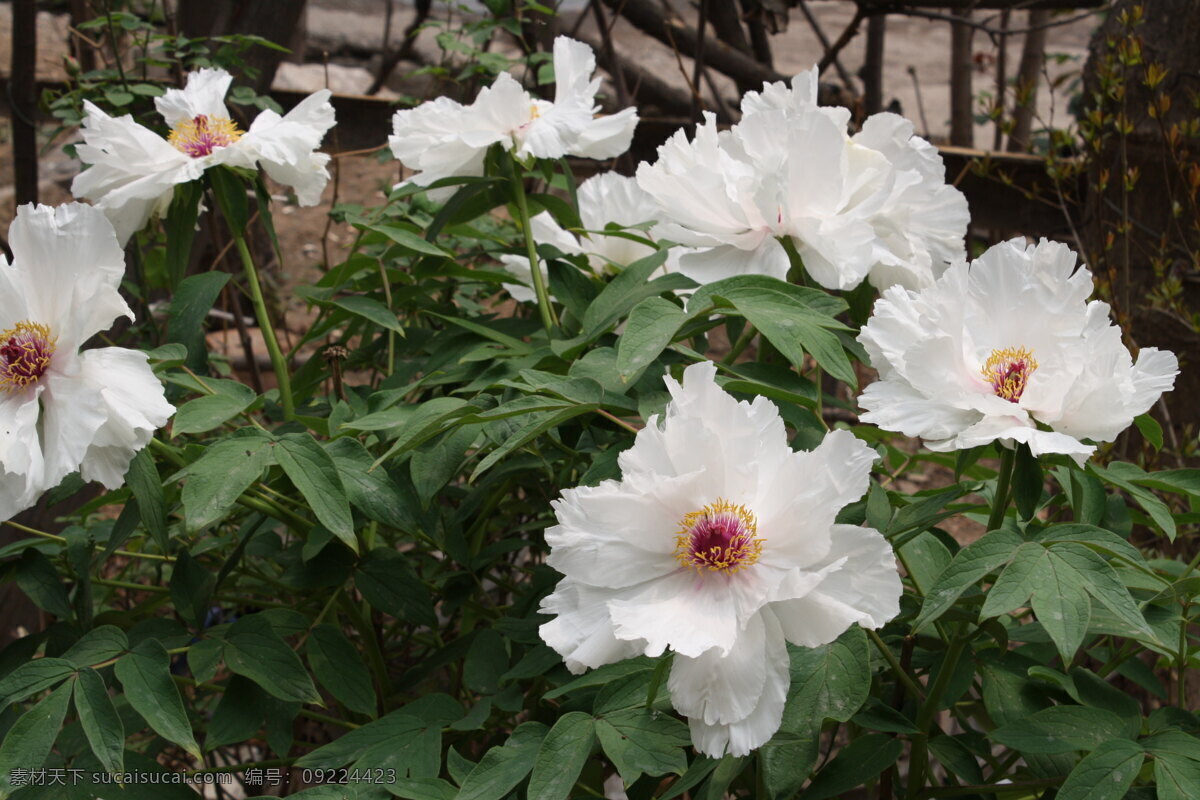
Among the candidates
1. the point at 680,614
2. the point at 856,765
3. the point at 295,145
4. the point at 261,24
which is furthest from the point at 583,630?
the point at 261,24

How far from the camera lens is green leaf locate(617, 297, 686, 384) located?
0.91 meters

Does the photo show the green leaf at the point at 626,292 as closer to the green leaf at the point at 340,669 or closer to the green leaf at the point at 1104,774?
the green leaf at the point at 340,669

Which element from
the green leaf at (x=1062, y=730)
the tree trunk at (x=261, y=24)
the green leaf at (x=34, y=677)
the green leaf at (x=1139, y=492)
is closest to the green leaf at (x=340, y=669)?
the green leaf at (x=34, y=677)

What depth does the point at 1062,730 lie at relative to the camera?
0.87 meters

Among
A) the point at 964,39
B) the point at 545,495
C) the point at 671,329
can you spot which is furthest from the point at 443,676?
the point at 964,39

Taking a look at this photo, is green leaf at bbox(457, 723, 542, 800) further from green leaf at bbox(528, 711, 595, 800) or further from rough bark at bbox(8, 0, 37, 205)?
rough bark at bbox(8, 0, 37, 205)

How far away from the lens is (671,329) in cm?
95

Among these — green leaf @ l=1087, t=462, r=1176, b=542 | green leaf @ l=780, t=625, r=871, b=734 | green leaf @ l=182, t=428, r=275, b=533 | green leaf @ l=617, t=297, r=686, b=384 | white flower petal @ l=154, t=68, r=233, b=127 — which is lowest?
green leaf @ l=780, t=625, r=871, b=734

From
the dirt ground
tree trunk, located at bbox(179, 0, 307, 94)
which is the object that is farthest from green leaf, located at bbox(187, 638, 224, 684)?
the dirt ground

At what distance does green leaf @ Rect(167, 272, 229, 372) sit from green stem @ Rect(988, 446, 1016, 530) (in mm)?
757

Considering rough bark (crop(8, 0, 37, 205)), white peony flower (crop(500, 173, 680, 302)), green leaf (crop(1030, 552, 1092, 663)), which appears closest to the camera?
green leaf (crop(1030, 552, 1092, 663))

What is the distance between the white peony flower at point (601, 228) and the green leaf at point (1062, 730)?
2.07ft

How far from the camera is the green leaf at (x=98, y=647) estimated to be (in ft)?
3.21

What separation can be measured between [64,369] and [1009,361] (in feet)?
2.42
